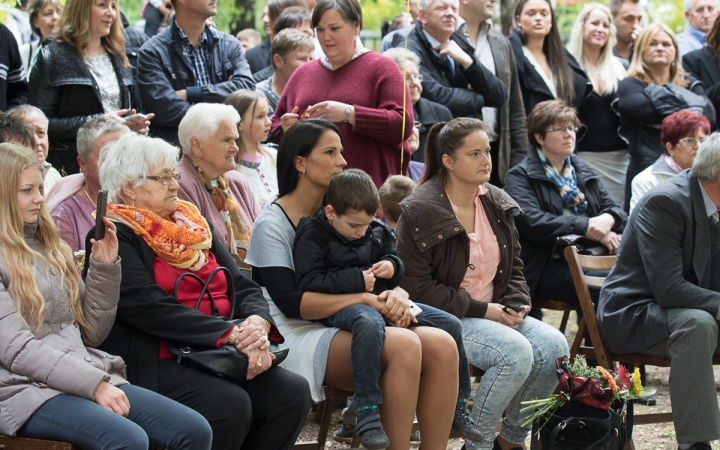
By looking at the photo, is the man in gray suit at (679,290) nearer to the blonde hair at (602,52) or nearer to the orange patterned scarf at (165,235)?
the orange patterned scarf at (165,235)

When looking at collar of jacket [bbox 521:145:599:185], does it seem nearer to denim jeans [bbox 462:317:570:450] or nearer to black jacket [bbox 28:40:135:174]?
denim jeans [bbox 462:317:570:450]

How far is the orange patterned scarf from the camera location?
11.5 ft

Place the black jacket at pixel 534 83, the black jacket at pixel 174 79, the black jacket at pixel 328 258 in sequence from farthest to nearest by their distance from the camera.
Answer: the black jacket at pixel 534 83 < the black jacket at pixel 174 79 < the black jacket at pixel 328 258

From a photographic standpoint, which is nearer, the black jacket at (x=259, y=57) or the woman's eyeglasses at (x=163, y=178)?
the woman's eyeglasses at (x=163, y=178)

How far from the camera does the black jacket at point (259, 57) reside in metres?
7.50

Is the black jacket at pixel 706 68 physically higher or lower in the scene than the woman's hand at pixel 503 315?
higher

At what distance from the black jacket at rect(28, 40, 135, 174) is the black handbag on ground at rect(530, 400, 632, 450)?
3.10m

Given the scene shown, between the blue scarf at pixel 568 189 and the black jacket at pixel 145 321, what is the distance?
298 cm

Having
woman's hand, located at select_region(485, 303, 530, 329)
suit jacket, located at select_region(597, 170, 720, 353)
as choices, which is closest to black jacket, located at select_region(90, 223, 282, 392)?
woman's hand, located at select_region(485, 303, 530, 329)

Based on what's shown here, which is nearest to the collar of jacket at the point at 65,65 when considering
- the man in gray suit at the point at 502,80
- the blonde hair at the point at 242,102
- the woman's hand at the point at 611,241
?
the blonde hair at the point at 242,102

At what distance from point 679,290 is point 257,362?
219cm

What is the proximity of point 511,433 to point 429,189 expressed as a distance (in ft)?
4.09

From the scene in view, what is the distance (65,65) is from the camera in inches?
209

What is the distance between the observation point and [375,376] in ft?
12.0
